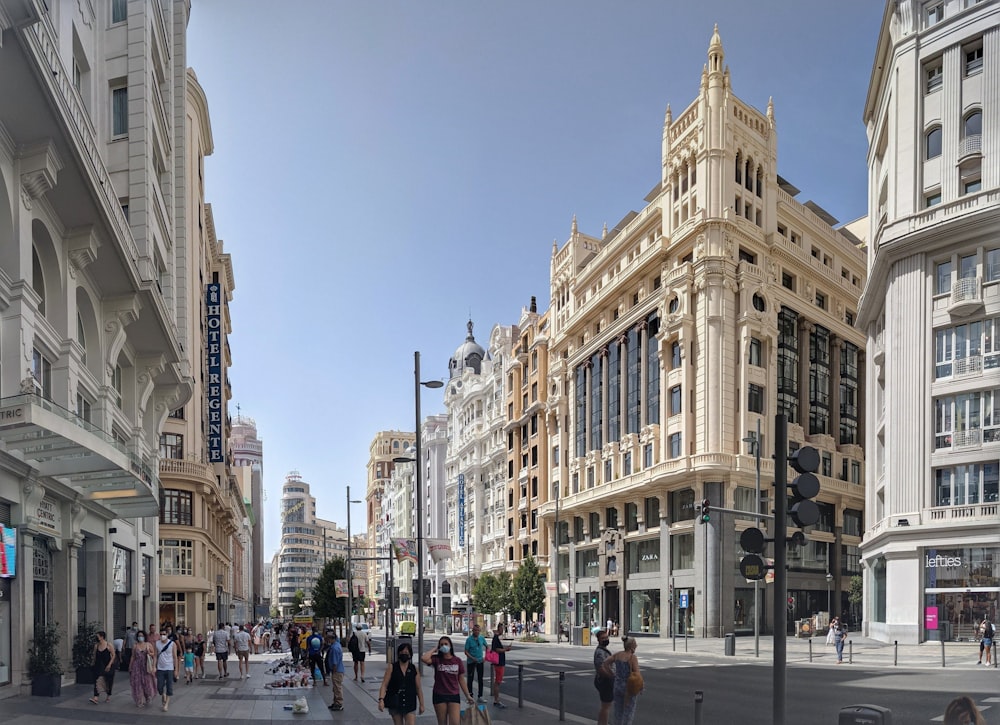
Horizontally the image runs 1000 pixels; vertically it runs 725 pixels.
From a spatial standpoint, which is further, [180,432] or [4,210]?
[180,432]

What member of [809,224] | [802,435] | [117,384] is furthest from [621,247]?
[117,384]

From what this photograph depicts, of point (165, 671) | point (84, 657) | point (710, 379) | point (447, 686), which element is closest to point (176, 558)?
point (84, 657)

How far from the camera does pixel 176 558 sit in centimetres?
5681

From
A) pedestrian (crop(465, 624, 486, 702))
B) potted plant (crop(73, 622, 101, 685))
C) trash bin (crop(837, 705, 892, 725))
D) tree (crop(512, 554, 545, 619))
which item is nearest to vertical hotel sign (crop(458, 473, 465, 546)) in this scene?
tree (crop(512, 554, 545, 619))

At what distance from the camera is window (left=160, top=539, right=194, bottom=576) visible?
184 feet

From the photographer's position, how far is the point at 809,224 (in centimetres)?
6750

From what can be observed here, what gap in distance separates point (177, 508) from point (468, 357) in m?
82.9

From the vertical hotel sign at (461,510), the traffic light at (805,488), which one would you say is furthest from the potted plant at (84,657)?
the vertical hotel sign at (461,510)

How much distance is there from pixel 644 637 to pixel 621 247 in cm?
2898

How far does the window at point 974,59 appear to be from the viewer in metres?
38.9

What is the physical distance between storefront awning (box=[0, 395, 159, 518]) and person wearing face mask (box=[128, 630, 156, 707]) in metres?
4.17

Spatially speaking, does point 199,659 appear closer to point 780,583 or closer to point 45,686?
point 45,686

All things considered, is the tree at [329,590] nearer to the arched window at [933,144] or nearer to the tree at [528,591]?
the tree at [528,591]

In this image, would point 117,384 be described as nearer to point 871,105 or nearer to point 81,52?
point 81,52
